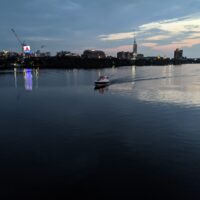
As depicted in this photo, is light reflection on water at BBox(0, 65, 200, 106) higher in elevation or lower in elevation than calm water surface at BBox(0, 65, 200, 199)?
higher

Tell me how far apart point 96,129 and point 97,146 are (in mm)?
7318

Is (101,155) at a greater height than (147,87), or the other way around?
(147,87)

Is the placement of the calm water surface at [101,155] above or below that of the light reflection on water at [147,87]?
below

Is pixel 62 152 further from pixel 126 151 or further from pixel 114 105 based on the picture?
pixel 114 105

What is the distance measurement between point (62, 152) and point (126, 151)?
6.70 metres

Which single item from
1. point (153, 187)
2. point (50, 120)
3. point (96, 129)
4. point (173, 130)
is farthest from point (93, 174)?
point (50, 120)

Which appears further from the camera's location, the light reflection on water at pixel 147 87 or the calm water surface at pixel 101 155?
the light reflection on water at pixel 147 87

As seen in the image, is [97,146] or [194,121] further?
[194,121]

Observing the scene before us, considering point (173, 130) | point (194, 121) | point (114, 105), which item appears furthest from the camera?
point (114, 105)

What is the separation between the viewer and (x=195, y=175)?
22.6 metres

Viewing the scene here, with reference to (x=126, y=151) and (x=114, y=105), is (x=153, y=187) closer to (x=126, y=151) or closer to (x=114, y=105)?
(x=126, y=151)

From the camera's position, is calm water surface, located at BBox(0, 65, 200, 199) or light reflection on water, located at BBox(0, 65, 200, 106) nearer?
calm water surface, located at BBox(0, 65, 200, 199)

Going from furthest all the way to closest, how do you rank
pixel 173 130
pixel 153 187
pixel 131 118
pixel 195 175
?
pixel 131 118
pixel 173 130
pixel 195 175
pixel 153 187

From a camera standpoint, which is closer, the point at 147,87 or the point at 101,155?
the point at 101,155
